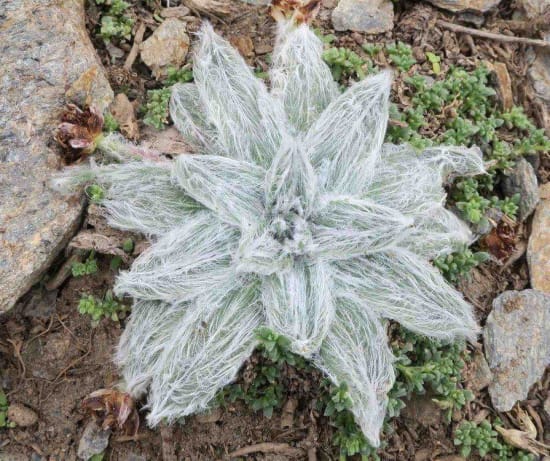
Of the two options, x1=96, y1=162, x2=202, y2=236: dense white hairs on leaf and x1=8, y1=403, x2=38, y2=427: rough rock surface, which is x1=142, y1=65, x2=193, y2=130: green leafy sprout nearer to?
x1=96, y1=162, x2=202, y2=236: dense white hairs on leaf

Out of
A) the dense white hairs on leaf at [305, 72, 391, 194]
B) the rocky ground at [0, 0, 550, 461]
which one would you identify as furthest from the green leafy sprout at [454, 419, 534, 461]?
the dense white hairs on leaf at [305, 72, 391, 194]

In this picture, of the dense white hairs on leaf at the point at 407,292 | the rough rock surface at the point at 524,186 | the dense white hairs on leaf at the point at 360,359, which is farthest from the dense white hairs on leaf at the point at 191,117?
the rough rock surface at the point at 524,186

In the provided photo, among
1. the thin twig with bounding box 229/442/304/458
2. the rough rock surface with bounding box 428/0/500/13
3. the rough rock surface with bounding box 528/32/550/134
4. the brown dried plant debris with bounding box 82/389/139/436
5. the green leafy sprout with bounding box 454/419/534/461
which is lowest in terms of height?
the green leafy sprout with bounding box 454/419/534/461

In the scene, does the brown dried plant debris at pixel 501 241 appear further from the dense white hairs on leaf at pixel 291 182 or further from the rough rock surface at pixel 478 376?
the dense white hairs on leaf at pixel 291 182

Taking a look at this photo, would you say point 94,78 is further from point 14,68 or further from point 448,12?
point 448,12

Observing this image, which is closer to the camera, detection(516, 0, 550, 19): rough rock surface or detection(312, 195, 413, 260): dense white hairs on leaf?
detection(312, 195, 413, 260): dense white hairs on leaf

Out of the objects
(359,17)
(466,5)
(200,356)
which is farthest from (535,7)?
(200,356)

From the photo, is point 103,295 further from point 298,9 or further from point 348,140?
point 298,9
